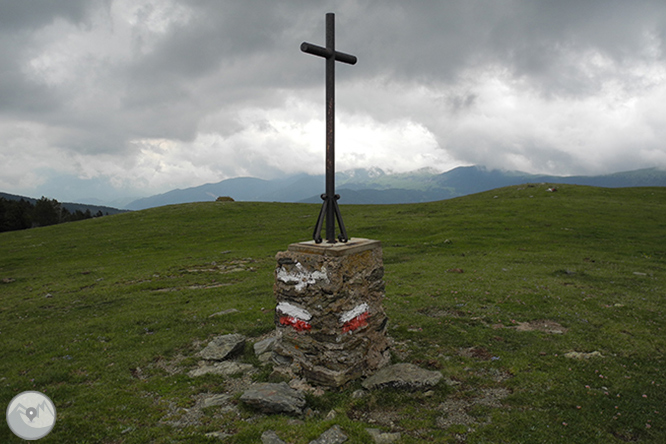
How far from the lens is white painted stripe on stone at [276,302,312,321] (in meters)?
9.44

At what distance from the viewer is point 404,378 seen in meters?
8.93

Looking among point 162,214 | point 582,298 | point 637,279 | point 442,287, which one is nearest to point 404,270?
point 442,287

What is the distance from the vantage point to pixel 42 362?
38.2ft

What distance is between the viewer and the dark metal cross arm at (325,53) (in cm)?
938

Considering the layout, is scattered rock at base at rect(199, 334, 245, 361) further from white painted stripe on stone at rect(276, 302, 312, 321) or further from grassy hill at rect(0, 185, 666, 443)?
white painted stripe on stone at rect(276, 302, 312, 321)

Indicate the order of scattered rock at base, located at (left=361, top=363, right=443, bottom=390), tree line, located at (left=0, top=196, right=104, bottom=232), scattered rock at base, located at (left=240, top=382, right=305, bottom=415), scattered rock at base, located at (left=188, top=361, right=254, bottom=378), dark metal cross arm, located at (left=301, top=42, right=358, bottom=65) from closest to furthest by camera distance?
scattered rock at base, located at (left=240, top=382, right=305, bottom=415) → scattered rock at base, located at (left=361, top=363, right=443, bottom=390) → dark metal cross arm, located at (left=301, top=42, right=358, bottom=65) → scattered rock at base, located at (left=188, top=361, right=254, bottom=378) → tree line, located at (left=0, top=196, right=104, bottom=232)

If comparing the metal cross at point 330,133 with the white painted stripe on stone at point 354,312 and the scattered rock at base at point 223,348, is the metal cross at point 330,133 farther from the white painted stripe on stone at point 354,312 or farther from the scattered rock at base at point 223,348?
the scattered rock at base at point 223,348

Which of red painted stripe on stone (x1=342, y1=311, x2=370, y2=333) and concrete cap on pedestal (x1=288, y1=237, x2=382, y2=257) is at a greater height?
concrete cap on pedestal (x1=288, y1=237, x2=382, y2=257)

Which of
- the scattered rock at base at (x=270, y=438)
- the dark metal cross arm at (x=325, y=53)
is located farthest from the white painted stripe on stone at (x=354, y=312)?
the dark metal cross arm at (x=325, y=53)

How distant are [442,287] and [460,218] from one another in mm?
29816

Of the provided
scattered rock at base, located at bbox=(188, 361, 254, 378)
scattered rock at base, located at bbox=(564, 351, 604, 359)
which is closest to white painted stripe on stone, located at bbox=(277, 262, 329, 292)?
scattered rock at base, located at bbox=(188, 361, 254, 378)

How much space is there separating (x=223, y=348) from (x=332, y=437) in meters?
5.97

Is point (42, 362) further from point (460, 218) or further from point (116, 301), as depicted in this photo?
point (460, 218)

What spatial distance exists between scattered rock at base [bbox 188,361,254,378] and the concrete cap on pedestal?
404 cm
